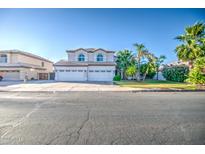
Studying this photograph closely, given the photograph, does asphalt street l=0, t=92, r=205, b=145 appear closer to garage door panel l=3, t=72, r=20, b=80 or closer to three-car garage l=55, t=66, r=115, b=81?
three-car garage l=55, t=66, r=115, b=81

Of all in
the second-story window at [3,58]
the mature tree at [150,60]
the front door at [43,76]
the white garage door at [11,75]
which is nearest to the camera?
the mature tree at [150,60]

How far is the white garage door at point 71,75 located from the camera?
31.7 m

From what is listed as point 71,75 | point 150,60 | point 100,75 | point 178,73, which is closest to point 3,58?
point 71,75

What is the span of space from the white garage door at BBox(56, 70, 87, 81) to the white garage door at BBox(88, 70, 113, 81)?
1.18 m

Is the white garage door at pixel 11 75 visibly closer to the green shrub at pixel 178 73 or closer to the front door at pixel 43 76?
the front door at pixel 43 76

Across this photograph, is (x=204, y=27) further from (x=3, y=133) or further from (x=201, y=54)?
(x=3, y=133)

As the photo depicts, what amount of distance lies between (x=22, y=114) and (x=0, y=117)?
74cm

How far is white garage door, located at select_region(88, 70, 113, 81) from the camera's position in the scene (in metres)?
32.0

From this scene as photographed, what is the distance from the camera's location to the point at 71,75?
31.8 m

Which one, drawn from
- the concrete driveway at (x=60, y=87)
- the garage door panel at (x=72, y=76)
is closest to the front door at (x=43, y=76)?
the garage door panel at (x=72, y=76)

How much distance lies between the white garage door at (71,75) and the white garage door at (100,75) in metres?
1.18

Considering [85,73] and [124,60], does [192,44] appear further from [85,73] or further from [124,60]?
[85,73]

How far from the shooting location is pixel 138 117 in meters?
5.91

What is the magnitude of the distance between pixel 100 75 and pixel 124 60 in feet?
31.4
